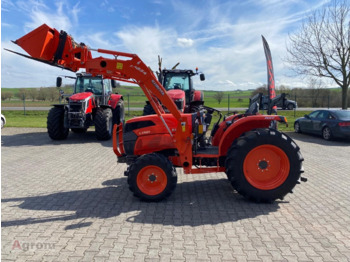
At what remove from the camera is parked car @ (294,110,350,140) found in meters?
10.6

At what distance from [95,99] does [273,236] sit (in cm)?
962

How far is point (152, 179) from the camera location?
14.9 ft

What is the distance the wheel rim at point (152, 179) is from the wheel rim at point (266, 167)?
4.45 feet

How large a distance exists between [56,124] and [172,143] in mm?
7242

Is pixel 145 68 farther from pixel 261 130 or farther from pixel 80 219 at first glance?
pixel 80 219

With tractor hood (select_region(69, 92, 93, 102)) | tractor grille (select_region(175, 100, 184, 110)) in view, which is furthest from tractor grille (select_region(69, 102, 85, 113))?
tractor grille (select_region(175, 100, 184, 110))

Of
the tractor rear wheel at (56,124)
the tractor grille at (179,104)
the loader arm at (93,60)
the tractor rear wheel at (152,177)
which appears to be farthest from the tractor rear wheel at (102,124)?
the tractor rear wheel at (152,177)

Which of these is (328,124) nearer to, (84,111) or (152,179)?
(152,179)

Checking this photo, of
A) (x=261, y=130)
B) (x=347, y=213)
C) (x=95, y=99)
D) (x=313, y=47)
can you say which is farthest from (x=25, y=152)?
(x=313, y=47)

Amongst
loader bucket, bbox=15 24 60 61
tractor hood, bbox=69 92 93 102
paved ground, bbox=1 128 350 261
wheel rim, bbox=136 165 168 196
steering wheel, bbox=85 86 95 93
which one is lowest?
paved ground, bbox=1 128 350 261

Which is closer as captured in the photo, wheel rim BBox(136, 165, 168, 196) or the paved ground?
the paved ground

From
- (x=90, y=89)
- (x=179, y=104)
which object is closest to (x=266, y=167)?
(x=179, y=104)

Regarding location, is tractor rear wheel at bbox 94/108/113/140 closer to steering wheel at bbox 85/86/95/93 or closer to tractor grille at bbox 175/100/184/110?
steering wheel at bbox 85/86/95/93

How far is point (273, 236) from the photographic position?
346 centimetres
